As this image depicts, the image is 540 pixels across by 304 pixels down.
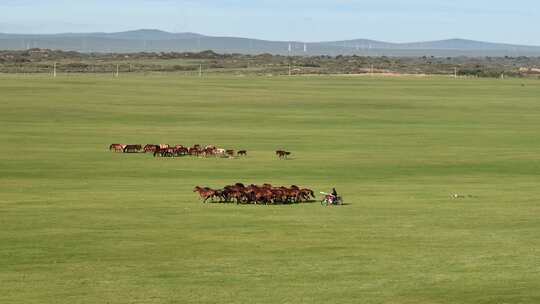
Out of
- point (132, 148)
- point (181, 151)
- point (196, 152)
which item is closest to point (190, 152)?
point (196, 152)

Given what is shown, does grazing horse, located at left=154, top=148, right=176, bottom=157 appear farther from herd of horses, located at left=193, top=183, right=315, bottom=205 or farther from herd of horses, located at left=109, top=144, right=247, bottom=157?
herd of horses, located at left=193, top=183, right=315, bottom=205

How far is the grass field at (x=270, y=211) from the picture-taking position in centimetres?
2269

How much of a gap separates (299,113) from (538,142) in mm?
22583

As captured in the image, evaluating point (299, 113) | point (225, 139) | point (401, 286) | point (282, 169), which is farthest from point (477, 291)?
point (299, 113)

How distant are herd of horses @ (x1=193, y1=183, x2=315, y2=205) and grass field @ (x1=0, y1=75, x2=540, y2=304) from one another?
2.00 ft

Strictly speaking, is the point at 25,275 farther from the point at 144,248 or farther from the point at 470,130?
the point at 470,130

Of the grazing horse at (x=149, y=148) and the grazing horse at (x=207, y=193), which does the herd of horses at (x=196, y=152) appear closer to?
the grazing horse at (x=149, y=148)

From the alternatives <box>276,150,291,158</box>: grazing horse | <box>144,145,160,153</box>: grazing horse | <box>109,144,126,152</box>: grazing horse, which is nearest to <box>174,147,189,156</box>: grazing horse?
<box>144,145,160,153</box>: grazing horse

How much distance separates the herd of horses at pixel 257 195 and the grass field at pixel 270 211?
61 centimetres

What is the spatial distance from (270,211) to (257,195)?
160 centimetres

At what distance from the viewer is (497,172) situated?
4722cm

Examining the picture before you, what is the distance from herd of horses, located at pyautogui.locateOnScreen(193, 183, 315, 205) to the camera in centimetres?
3534

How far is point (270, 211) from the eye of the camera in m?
33.9

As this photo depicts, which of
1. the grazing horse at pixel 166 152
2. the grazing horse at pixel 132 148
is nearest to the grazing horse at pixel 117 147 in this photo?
the grazing horse at pixel 132 148
